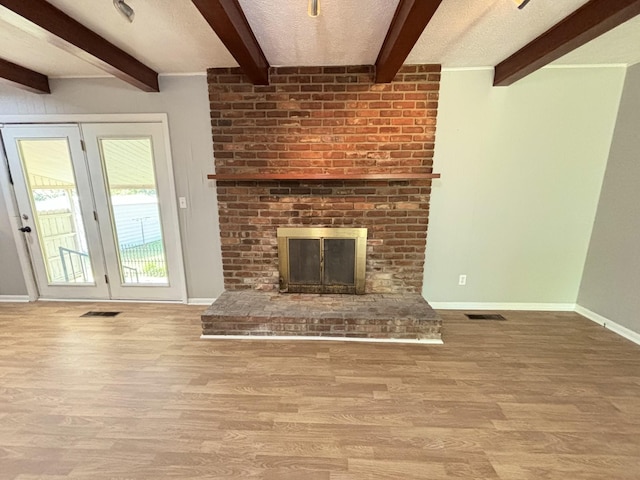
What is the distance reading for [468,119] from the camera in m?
2.57

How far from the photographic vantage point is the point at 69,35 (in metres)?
1.73

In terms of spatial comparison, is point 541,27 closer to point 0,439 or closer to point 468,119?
point 468,119

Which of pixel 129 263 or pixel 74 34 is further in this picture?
pixel 129 263

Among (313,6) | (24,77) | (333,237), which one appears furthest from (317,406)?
(24,77)

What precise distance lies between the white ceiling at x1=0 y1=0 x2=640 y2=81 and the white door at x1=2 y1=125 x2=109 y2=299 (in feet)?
2.31

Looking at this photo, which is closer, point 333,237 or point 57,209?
point 333,237

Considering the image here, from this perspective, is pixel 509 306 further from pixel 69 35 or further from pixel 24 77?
pixel 24 77

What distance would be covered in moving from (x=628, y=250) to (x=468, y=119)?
1816 millimetres


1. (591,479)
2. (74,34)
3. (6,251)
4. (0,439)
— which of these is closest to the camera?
(591,479)

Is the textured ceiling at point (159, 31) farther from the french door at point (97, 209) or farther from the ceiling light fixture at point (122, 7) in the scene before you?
the french door at point (97, 209)

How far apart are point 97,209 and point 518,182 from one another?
172 inches

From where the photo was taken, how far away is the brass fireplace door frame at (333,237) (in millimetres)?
2773

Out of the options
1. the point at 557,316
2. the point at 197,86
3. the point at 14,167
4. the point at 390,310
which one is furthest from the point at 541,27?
the point at 14,167

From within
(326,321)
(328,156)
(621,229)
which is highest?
(328,156)
